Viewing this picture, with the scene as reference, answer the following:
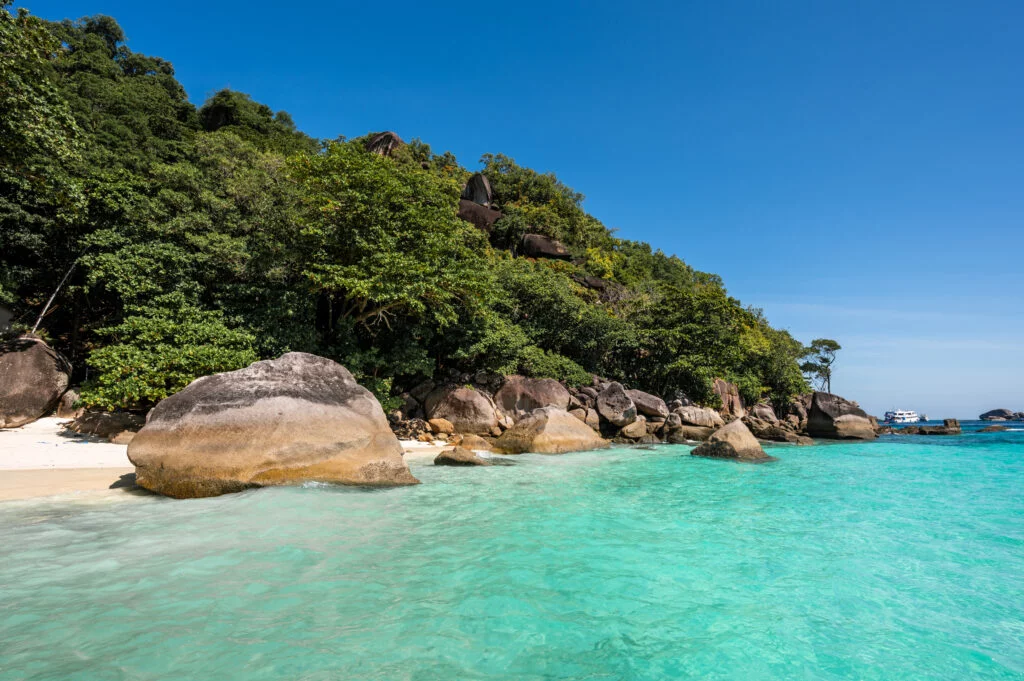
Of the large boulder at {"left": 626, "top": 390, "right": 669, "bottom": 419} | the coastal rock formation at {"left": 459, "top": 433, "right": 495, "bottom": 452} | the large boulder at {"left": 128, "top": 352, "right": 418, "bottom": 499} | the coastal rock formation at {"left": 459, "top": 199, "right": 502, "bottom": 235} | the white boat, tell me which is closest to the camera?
the large boulder at {"left": 128, "top": 352, "right": 418, "bottom": 499}

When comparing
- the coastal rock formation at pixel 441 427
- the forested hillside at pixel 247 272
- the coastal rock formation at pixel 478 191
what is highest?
the coastal rock formation at pixel 478 191

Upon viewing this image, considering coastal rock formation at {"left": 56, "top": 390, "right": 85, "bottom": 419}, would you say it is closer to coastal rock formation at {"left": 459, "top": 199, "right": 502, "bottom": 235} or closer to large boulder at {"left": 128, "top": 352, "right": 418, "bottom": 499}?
large boulder at {"left": 128, "top": 352, "right": 418, "bottom": 499}

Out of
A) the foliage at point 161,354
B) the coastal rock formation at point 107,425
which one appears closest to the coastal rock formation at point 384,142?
the foliage at point 161,354

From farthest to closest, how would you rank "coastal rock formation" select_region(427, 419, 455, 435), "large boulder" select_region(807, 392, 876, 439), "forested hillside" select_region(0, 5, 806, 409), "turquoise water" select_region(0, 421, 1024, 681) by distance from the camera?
"large boulder" select_region(807, 392, 876, 439), "coastal rock formation" select_region(427, 419, 455, 435), "forested hillside" select_region(0, 5, 806, 409), "turquoise water" select_region(0, 421, 1024, 681)

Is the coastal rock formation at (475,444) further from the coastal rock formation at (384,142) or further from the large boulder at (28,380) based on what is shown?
the coastal rock formation at (384,142)

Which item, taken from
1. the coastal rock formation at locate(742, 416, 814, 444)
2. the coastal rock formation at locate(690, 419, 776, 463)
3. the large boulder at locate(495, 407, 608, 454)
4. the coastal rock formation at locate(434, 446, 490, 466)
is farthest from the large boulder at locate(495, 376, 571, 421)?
the coastal rock formation at locate(742, 416, 814, 444)

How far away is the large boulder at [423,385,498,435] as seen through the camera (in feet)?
60.4

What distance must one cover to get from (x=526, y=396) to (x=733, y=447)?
8198 mm

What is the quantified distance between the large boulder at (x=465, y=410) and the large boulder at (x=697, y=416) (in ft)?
34.8

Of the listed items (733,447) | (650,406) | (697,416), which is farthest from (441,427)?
(697,416)

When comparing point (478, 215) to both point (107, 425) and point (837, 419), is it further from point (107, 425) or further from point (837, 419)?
point (837, 419)

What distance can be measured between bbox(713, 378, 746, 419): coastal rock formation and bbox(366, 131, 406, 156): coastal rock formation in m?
27.7

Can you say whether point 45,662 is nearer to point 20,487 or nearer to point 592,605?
point 592,605

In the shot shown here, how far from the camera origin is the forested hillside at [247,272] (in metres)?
11.7
